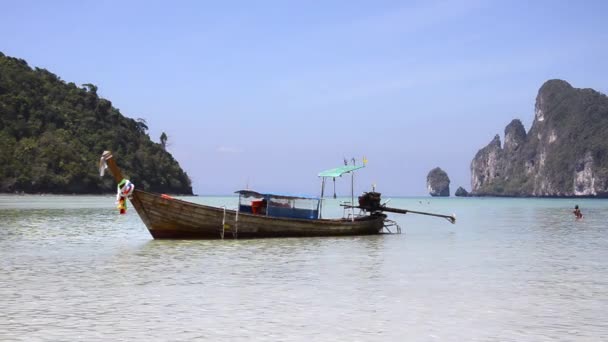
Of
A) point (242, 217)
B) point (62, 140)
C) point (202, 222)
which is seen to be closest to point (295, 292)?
point (202, 222)

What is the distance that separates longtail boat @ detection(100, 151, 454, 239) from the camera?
25031mm

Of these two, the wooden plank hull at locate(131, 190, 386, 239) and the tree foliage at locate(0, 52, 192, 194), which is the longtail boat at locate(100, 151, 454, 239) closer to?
the wooden plank hull at locate(131, 190, 386, 239)

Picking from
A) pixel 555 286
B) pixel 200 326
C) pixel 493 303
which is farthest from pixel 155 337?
pixel 555 286

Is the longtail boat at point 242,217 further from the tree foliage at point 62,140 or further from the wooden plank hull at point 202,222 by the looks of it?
the tree foliage at point 62,140

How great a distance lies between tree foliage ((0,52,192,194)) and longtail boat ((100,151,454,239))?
8070 centimetres

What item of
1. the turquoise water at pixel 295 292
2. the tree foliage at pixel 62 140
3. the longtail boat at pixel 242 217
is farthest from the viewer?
the tree foliage at pixel 62 140

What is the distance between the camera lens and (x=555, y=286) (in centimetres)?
1481

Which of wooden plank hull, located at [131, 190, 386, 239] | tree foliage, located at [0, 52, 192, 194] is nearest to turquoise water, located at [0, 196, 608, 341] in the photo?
wooden plank hull, located at [131, 190, 386, 239]

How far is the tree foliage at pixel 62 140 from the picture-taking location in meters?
102

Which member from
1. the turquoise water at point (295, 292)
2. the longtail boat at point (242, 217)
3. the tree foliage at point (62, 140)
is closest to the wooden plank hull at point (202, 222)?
the longtail boat at point (242, 217)

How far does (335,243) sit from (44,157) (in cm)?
8925

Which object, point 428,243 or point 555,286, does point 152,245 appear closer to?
point 428,243

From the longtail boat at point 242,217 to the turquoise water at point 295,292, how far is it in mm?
1262

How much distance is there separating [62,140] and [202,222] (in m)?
94.2
